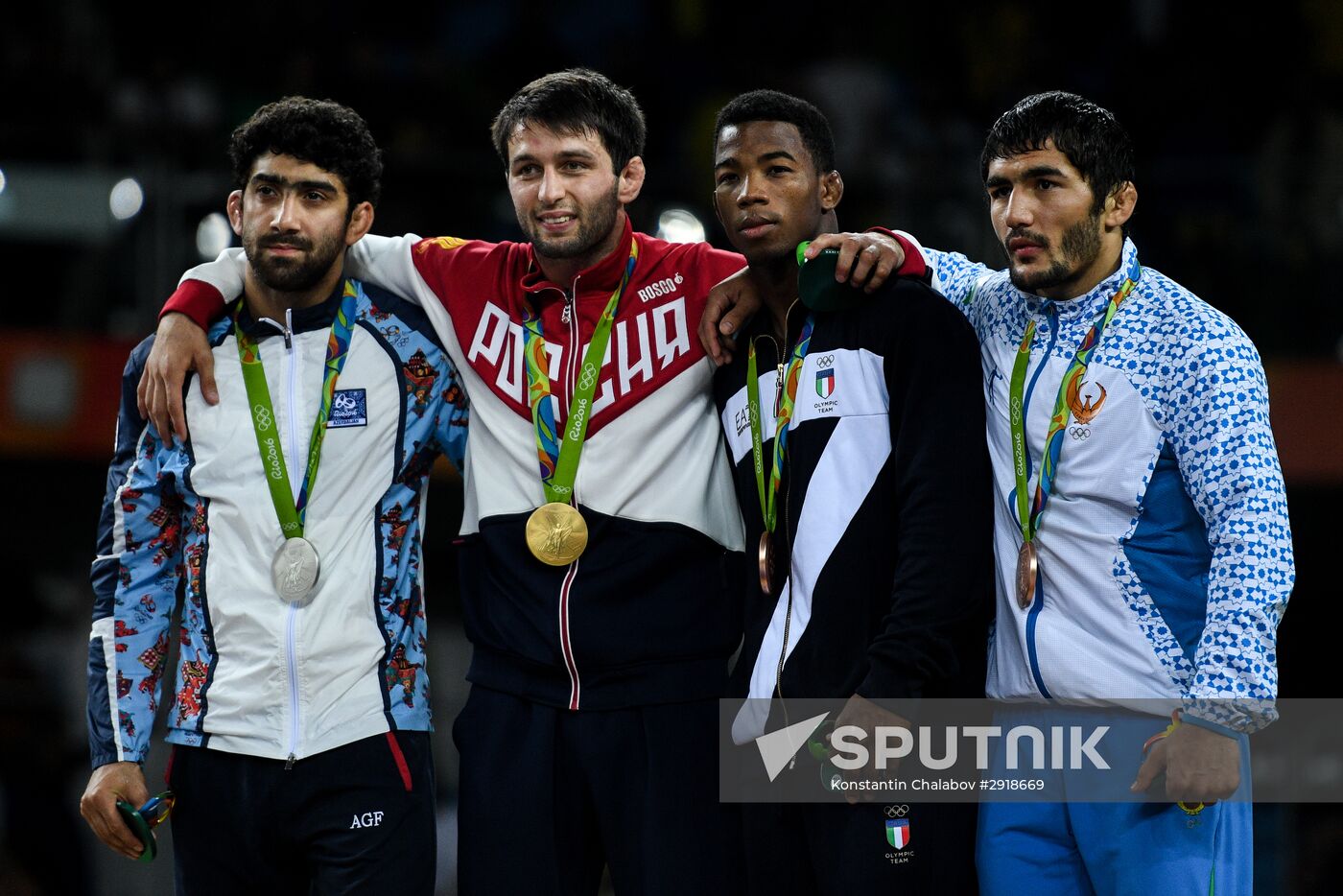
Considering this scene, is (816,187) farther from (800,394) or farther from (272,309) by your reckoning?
(272,309)

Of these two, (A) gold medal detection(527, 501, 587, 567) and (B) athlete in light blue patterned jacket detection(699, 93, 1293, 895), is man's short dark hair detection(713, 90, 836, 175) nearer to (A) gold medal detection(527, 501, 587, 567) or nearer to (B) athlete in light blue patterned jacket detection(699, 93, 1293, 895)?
(B) athlete in light blue patterned jacket detection(699, 93, 1293, 895)

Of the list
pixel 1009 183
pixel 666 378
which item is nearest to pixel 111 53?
pixel 666 378

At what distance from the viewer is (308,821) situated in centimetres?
326

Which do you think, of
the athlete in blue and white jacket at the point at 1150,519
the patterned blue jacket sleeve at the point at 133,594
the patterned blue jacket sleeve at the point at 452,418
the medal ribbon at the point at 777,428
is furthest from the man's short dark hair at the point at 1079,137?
the patterned blue jacket sleeve at the point at 133,594

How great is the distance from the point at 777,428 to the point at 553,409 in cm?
52

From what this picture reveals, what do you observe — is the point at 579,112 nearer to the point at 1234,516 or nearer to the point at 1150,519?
the point at 1150,519

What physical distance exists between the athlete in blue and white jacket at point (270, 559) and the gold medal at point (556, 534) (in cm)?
31

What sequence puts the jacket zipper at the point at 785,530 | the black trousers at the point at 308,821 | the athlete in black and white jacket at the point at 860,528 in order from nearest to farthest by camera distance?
the athlete in black and white jacket at the point at 860,528 → the jacket zipper at the point at 785,530 → the black trousers at the point at 308,821

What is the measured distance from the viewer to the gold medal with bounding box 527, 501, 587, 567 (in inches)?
129

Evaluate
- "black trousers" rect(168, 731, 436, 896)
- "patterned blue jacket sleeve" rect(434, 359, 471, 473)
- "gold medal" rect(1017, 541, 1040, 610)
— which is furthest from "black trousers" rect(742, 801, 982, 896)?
"patterned blue jacket sleeve" rect(434, 359, 471, 473)

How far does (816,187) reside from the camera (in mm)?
3266

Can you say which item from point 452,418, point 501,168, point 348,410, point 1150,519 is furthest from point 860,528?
point 501,168

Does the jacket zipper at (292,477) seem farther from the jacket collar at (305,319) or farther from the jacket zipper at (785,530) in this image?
the jacket zipper at (785,530)

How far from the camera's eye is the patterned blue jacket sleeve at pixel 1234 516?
107 inches
